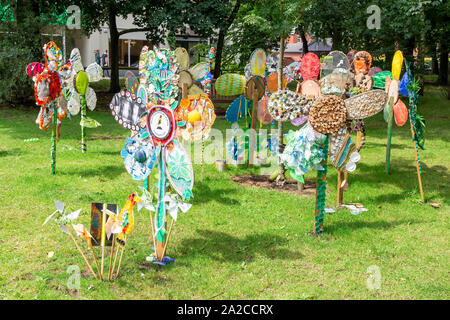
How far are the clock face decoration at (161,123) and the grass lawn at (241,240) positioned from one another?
1399mm

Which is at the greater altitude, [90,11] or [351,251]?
[90,11]

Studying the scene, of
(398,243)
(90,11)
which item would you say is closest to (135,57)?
(90,11)

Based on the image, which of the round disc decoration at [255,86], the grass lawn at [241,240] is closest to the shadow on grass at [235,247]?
the grass lawn at [241,240]

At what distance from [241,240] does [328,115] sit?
6.09 feet

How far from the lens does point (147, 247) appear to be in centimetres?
530

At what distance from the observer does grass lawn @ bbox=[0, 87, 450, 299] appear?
441 cm

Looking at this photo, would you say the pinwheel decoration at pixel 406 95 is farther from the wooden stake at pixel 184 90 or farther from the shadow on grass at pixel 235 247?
the wooden stake at pixel 184 90

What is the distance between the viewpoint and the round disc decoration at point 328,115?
5348mm

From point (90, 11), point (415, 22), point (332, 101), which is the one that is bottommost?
point (332, 101)

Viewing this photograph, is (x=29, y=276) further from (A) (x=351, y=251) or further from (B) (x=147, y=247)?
(A) (x=351, y=251)

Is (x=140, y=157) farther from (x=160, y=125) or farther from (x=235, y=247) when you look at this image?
(x=235, y=247)

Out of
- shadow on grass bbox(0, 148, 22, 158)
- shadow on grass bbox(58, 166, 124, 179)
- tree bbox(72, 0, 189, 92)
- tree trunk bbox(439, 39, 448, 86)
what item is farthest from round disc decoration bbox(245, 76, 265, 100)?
tree trunk bbox(439, 39, 448, 86)

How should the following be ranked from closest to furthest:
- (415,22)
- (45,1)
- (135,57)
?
(415,22) < (45,1) < (135,57)

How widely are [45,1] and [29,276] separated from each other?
577 inches
